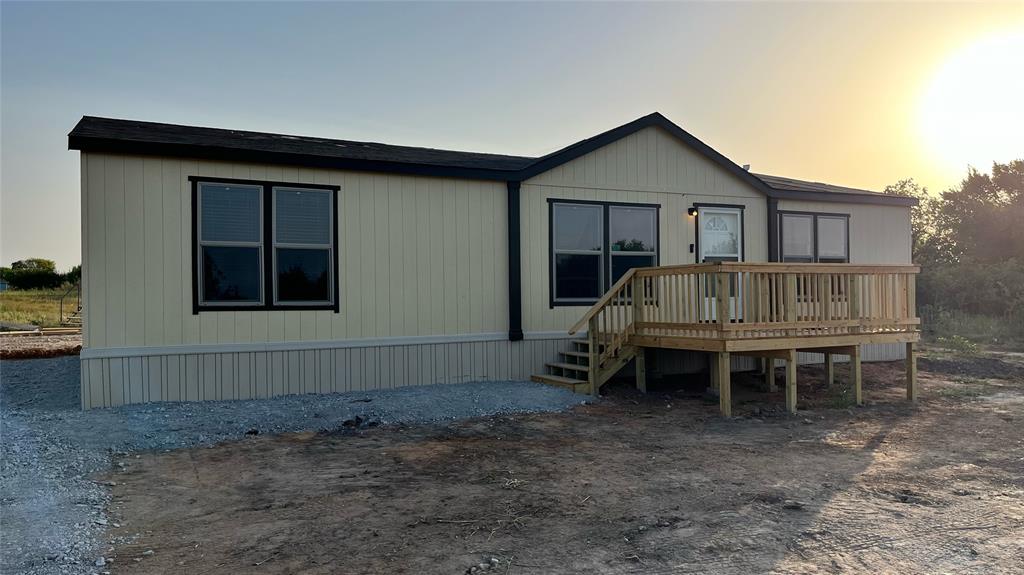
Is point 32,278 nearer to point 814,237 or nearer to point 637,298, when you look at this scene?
point 637,298

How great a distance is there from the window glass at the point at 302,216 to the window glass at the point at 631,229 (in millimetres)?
4375

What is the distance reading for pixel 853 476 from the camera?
17.6 ft

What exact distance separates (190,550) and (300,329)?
16.7 feet

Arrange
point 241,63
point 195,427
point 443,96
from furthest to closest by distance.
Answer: point 443,96
point 241,63
point 195,427

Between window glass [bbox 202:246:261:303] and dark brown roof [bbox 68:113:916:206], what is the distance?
1168 mm

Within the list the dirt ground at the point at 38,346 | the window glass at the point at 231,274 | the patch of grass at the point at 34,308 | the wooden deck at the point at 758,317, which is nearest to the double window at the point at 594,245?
the wooden deck at the point at 758,317

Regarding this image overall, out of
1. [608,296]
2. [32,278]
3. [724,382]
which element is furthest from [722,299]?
[32,278]

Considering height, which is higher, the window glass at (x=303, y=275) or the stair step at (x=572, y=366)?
the window glass at (x=303, y=275)

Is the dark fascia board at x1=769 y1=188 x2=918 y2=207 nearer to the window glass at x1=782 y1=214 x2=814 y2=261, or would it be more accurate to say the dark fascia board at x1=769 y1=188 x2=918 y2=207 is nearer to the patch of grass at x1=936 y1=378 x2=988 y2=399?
the window glass at x1=782 y1=214 x2=814 y2=261

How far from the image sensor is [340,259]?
29.0 ft

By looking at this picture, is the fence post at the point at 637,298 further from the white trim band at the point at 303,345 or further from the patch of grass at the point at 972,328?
the patch of grass at the point at 972,328

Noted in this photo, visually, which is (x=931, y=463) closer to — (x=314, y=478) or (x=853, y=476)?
(x=853, y=476)

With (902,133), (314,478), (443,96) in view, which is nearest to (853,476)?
(314,478)

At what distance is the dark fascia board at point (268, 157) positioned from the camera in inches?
299
